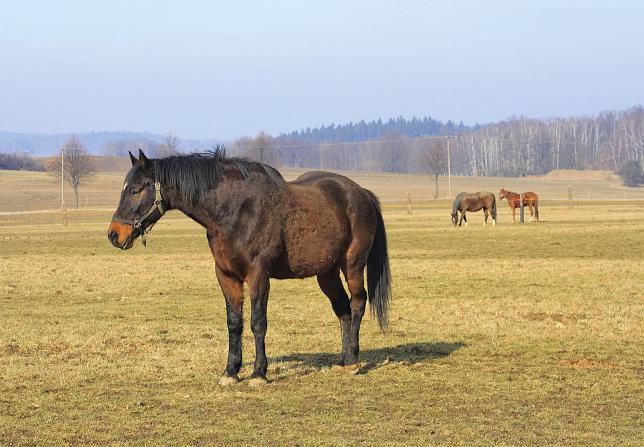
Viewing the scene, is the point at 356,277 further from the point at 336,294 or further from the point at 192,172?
the point at 192,172

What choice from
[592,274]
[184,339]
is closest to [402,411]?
[184,339]

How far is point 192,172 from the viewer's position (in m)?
9.74

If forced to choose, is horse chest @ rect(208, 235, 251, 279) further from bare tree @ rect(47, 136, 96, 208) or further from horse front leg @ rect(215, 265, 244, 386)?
bare tree @ rect(47, 136, 96, 208)

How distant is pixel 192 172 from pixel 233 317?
1.60 m

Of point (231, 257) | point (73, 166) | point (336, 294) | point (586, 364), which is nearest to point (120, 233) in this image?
point (231, 257)

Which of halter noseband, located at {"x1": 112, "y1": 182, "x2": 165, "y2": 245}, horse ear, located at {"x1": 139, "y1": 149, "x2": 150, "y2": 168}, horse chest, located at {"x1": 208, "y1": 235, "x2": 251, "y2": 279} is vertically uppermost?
horse ear, located at {"x1": 139, "y1": 149, "x2": 150, "y2": 168}

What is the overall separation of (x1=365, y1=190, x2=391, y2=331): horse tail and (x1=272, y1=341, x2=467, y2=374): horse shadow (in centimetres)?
43

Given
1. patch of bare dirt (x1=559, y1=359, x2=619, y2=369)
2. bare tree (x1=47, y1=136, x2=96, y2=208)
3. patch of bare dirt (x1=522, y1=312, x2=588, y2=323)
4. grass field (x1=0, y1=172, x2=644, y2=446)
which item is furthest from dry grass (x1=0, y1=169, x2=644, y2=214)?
patch of bare dirt (x1=559, y1=359, x2=619, y2=369)

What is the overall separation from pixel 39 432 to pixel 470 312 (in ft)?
27.4

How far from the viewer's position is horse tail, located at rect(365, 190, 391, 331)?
36.6 ft

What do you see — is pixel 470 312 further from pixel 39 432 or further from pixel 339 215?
pixel 39 432

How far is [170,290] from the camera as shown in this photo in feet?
60.0

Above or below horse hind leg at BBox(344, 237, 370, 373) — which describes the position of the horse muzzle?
above

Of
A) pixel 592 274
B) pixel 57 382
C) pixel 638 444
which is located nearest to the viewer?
pixel 638 444
